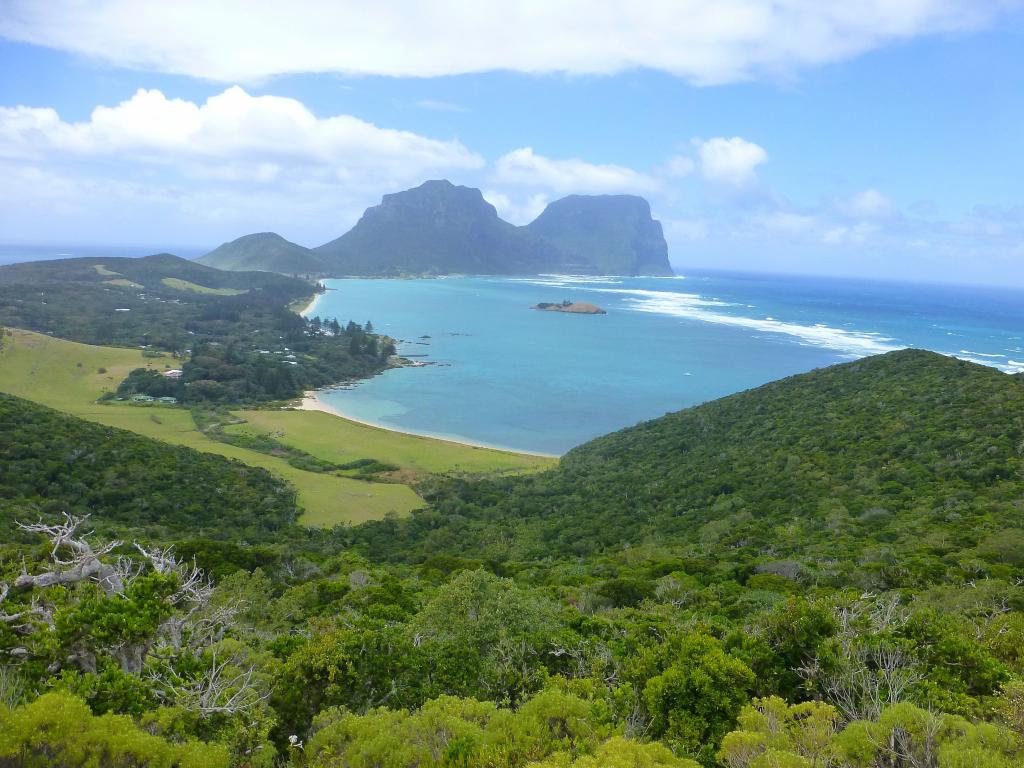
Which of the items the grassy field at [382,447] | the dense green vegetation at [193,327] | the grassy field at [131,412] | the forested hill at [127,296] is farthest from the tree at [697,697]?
the forested hill at [127,296]

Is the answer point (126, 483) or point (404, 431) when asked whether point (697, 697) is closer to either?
point (126, 483)

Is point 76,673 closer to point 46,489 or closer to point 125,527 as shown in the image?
point 125,527

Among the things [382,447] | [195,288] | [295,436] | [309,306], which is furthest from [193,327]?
[382,447]

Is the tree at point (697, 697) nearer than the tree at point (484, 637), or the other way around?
the tree at point (697, 697)

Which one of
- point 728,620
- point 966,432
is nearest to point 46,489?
point 728,620

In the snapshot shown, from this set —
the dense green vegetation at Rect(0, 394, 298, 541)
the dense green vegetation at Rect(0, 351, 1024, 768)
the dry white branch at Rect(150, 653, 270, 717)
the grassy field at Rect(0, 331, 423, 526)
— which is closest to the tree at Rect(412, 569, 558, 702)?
the dense green vegetation at Rect(0, 351, 1024, 768)

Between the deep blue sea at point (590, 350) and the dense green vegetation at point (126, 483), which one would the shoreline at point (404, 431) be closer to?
the deep blue sea at point (590, 350)
